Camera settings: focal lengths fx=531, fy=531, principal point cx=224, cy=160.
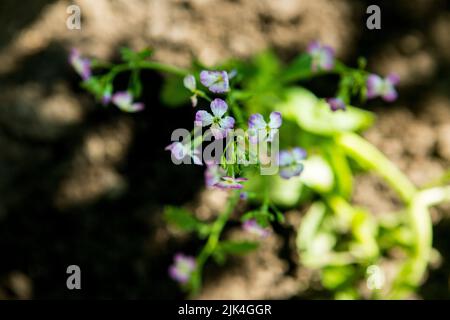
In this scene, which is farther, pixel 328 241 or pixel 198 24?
pixel 198 24

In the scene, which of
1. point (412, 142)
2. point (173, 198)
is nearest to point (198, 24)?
point (173, 198)

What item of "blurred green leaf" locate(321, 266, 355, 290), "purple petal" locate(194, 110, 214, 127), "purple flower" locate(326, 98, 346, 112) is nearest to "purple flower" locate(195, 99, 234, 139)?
"purple petal" locate(194, 110, 214, 127)

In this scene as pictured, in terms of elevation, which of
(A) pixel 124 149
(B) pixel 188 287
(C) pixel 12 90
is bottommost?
(B) pixel 188 287

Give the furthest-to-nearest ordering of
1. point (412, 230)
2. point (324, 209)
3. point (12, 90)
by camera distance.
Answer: point (12, 90) → point (324, 209) → point (412, 230)

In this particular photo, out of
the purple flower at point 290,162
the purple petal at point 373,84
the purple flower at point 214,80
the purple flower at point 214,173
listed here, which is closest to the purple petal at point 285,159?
the purple flower at point 290,162

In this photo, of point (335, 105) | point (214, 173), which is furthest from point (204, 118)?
point (335, 105)

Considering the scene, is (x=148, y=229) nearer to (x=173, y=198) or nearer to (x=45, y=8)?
(x=173, y=198)

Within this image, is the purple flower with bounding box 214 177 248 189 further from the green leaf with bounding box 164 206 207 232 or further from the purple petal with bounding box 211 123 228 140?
the green leaf with bounding box 164 206 207 232
